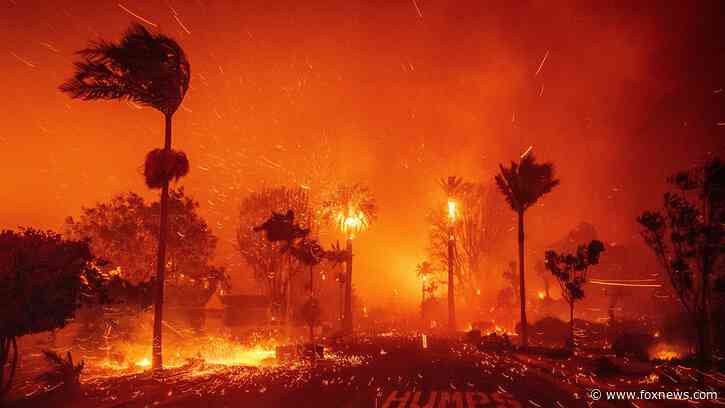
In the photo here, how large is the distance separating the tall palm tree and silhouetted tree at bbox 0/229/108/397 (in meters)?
7.17

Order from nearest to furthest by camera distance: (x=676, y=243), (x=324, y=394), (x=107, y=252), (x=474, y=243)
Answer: (x=324, y=394) → (x=676, y=243) → (x=107, y=252) → (x=474, y=243)

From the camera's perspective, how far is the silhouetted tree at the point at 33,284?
41.1 ft

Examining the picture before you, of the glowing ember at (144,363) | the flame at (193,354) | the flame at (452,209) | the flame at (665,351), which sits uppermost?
the flame at (452,209)

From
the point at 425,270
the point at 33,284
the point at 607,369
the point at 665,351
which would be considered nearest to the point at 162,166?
the point at 33,284

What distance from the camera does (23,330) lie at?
1297 centimetres

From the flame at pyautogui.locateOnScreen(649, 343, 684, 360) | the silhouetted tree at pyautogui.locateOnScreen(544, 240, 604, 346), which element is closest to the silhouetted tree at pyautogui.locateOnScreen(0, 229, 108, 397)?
the silhouetted tree at pyautogui.locateOnScreen(544, 240, 604, 346)

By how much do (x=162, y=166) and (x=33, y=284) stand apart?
31.1 feet

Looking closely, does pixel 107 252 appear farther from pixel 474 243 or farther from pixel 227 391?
pixel 474 243

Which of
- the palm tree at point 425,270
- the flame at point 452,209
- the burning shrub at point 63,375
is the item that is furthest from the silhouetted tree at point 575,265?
the palm tree at point 425,270

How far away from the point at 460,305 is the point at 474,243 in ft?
40.0

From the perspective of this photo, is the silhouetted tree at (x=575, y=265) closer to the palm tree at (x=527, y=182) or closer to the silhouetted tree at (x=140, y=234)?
the palm tree at (x=527, y=182)

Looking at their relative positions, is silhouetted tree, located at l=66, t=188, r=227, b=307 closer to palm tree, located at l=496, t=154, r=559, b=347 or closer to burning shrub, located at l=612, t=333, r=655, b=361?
palm tree, located at l=496, t=154, r=559, b=347

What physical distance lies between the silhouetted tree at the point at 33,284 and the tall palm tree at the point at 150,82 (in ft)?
23.5

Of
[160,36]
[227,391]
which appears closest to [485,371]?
[227,391]
